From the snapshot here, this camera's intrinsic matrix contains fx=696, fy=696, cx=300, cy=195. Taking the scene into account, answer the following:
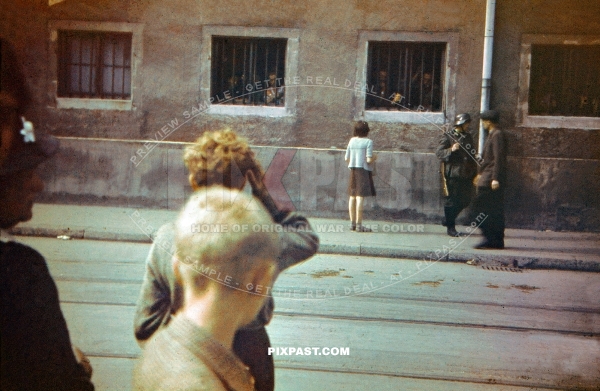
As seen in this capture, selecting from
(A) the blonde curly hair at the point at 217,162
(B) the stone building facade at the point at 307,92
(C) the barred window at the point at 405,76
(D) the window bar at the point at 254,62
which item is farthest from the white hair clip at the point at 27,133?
(C) the barred window at the point at 405,76

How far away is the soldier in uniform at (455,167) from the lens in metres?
3.40

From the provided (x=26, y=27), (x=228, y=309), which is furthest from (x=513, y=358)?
(x=26, y=27)

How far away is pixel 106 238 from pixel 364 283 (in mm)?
2255

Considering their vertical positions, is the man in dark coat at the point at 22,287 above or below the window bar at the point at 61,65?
below

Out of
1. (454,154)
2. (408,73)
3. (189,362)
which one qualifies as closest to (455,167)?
(454,154)

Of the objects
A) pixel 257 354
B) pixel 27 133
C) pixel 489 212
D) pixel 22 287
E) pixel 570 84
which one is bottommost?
pixel 257 354

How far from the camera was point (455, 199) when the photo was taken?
11.8 feet

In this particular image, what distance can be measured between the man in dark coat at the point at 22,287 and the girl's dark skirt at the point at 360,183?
1.34 meters

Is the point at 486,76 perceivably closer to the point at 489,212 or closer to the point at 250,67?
the point at 489,212

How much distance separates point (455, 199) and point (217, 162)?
5.85 ft

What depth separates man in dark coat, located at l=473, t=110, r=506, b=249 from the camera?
3.68 metres

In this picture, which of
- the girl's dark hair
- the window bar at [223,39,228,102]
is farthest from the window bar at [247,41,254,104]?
the girl's dark hair

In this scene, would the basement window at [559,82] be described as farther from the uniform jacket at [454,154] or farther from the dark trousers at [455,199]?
the dark trousers at [455,199]

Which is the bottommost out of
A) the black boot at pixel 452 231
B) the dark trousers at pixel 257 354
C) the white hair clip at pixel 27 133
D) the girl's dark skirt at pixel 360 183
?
the dark trousers at pixel 257 354
